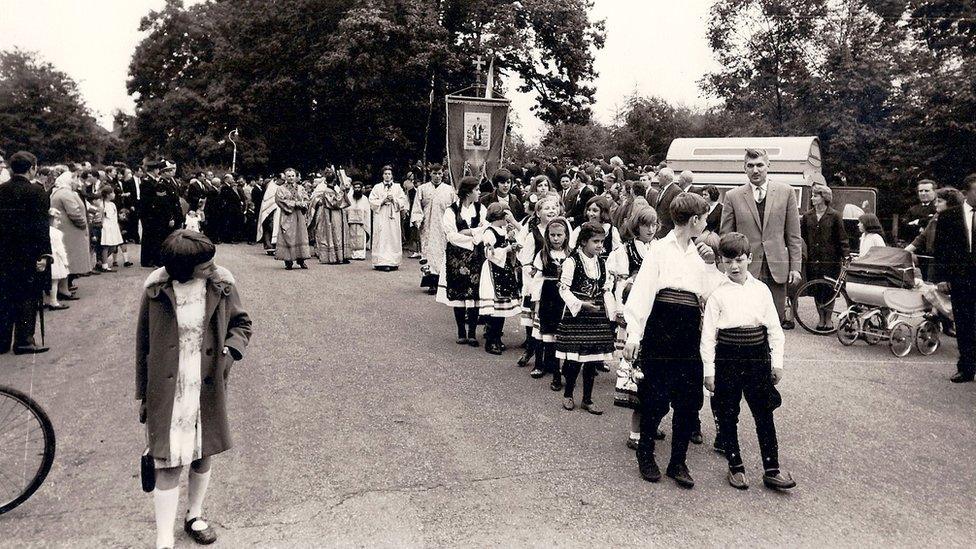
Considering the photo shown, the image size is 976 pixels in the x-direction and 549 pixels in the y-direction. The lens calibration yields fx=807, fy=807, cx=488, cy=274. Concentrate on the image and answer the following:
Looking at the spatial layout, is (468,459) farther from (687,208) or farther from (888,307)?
(888,307)

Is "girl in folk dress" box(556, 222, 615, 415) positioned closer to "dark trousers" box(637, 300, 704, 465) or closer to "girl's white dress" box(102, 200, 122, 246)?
"dark trousers" box(637, 300, 704, 465)

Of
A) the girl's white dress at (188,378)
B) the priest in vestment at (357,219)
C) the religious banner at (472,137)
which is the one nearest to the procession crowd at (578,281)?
the girl's white dress at (188,378)

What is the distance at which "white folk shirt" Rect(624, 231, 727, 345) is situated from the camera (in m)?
5.12

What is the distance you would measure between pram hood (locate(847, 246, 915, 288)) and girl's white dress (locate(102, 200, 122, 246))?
1213 centimetres

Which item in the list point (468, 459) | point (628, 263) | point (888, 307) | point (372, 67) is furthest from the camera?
point (372, 67)

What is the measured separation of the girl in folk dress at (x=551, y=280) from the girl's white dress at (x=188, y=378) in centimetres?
338

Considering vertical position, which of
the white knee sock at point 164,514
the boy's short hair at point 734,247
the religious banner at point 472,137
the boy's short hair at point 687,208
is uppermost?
the religious banner at point 472,137

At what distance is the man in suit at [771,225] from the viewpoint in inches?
347

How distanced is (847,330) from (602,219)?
4101 millimetres

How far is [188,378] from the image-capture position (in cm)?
399

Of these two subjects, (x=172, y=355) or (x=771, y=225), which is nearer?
(x=172, y=355)

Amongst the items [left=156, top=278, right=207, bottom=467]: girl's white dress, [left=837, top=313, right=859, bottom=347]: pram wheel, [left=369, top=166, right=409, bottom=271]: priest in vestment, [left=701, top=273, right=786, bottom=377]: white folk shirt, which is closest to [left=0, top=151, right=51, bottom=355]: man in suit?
[left=156, top=278, right=207, bottom=467]: girl's white dress

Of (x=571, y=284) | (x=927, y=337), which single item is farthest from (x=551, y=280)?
(x=927, y=337)

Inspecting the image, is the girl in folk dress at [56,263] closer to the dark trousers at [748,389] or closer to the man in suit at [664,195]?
the man in suit at [664,195]
